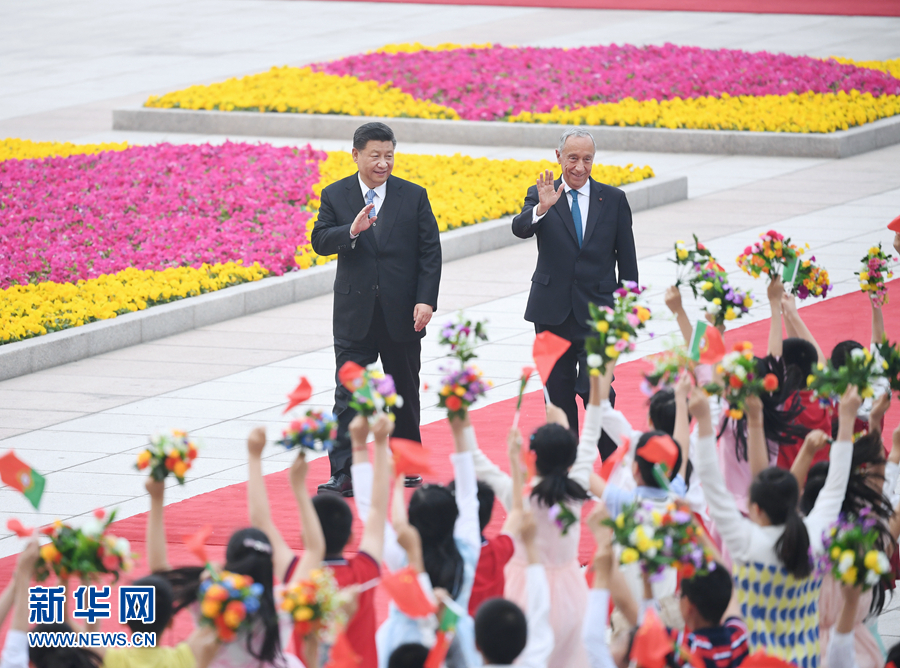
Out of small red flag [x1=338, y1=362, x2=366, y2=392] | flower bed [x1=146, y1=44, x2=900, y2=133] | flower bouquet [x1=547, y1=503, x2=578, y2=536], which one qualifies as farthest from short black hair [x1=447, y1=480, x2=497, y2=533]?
flower bed [x1=146, y1=44, x2=900, y2=133]

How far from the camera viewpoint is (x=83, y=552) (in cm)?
423

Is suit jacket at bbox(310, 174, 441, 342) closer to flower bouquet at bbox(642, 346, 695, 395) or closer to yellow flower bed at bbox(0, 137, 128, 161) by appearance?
flower bouquet at bbox(642, 346, 695, 395)

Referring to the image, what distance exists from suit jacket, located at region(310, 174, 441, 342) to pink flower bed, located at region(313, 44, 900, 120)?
11.3 metres

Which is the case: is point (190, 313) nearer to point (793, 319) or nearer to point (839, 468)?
point (793, 319)

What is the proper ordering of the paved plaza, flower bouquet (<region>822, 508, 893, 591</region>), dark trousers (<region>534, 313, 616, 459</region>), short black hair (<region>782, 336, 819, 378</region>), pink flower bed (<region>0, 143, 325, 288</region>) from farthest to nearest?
1. pink flower bed (<region>0, 143, 325, 288</region>)
2. the paved plaza
3. dark trousers (<region>534, 313, 616, 459</region>)
4. short black hair (<region>782, 336, 819, 378</region>)
5. flower bouquet (<region>822, 508, 893, 591</region>)

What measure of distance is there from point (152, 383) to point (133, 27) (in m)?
22.0

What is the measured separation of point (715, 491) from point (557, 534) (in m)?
0.66

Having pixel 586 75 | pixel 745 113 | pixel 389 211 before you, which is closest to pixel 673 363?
pixel 389 211

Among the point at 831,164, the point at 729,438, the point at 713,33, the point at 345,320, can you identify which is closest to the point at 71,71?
the point at 713,33

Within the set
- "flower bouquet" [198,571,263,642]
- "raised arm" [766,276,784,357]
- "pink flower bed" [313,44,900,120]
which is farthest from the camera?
"pink flower bed" [313,44,900,120]

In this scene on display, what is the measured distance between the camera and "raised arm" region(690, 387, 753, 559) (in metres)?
4.87

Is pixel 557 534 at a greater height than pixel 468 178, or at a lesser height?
lesser

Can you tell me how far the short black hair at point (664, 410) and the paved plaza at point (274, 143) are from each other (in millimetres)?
1255

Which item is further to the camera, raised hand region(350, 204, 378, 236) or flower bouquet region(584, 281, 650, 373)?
raised hand region(350, 204, 378, 236)
